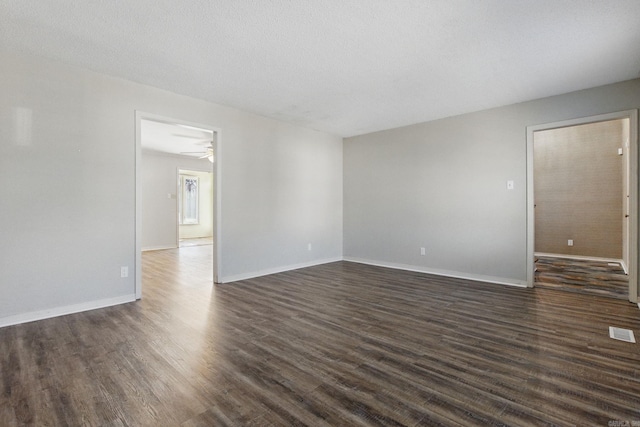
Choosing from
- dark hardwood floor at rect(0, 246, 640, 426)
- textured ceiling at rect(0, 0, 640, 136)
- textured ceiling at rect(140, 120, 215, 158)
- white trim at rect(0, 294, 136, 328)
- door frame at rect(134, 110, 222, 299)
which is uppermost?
textured ceiling at rect(140, 120, 215, 158)

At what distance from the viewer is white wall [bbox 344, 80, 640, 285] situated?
4.04 metres

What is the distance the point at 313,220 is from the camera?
5.64 metres

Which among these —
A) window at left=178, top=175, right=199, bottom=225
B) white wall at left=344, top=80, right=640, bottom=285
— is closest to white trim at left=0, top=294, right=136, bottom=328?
white wall at left=344, top=80, right=640, bottom=285

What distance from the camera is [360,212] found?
19.4ft

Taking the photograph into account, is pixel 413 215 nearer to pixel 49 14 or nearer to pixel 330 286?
pixel 330 286

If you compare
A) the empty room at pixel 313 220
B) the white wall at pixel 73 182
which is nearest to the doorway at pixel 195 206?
the empty room at pixel 313 220

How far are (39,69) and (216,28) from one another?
1891 mm

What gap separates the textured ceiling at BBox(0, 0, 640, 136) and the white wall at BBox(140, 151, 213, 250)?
16.1ft

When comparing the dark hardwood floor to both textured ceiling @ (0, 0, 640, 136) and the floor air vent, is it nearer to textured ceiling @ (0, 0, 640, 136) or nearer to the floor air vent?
the floor air vent

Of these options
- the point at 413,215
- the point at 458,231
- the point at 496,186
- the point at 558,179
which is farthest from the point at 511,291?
the point at 558,179

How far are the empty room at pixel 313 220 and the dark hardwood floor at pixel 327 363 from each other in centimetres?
2

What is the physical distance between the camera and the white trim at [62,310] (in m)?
2.72

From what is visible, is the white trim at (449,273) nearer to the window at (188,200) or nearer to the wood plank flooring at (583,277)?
the wood plank flooring at (583,277)

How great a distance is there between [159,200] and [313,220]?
4.75m
